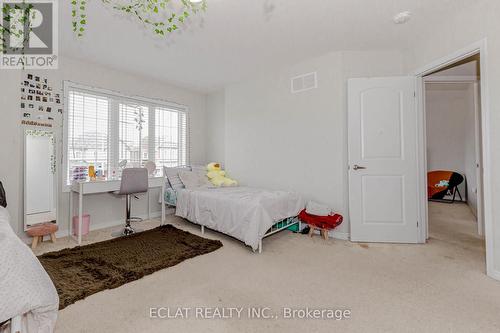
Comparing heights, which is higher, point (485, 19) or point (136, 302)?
point (485, 19)

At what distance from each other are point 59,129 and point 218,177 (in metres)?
2.44

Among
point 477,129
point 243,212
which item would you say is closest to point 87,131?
point 243,212

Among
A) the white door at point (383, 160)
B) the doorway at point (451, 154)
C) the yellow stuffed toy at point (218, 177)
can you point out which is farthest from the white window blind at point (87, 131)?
the doorway at point (451, 154)

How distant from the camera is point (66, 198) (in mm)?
3346

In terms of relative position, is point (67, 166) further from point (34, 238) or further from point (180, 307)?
point (180, 307)

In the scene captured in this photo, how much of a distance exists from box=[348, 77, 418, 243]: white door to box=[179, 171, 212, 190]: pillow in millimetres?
2365

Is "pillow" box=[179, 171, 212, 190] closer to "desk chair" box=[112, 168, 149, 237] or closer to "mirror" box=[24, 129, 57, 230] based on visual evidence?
"desk chair" box=[112, 168, 149, 237]

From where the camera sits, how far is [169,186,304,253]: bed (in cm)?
268

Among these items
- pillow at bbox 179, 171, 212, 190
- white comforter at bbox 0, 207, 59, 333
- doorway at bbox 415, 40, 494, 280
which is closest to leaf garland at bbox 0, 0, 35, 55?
white comforter at bbox 0, 207, 59, 333

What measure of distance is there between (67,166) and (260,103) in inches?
122

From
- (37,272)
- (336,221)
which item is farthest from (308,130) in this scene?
(37,272)

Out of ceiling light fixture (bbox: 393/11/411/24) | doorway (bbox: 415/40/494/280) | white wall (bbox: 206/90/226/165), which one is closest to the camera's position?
doorway (bbox: 415/40/494/280)

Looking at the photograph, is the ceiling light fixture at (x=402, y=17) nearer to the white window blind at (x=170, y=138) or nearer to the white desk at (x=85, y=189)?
the white window blind at (x=170, y=138)

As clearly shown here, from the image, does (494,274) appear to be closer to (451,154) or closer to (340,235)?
(340,235)
